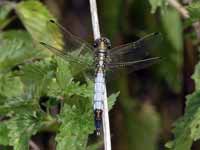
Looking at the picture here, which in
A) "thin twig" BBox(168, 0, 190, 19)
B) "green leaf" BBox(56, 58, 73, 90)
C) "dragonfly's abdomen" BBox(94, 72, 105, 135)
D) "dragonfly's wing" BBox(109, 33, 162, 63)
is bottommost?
"dragonfly's abdomen" BBox(94, 72, 105, 135)

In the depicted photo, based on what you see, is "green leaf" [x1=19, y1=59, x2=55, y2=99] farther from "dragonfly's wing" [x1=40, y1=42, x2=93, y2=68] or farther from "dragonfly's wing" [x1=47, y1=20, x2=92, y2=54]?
"dragonfly's wing" [x1=47, y1=20, x2=92, y2=54]

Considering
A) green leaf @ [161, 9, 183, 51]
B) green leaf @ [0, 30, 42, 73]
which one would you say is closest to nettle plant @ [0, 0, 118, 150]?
green leaf @ [0, 30, 42, 73]

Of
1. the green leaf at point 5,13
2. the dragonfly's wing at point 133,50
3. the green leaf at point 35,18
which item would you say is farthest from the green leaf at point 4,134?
the green leaf at point 5,13

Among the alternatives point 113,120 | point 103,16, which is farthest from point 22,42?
point 113,120

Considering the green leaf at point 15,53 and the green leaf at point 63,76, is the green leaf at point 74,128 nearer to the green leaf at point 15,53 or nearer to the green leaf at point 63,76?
the green leaf at point 63,76

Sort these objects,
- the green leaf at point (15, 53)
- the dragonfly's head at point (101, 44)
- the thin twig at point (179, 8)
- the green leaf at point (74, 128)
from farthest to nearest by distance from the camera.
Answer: the thin twig at point (179, 8), the green leaf at point (15, 53), the dragonfly's head at point (101, 44), the green leaf at point (74, 128)

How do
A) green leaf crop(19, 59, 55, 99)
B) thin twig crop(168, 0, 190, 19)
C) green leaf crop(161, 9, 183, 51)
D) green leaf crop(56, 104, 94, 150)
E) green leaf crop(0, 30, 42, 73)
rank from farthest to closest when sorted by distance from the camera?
green leaf crop(161, 9, 183, 51) → thin twig crop(168, 0, 190, 19) → green leaf crop(0, 30, 42, 73) → green leaf crop(19, 59, 55, 99) → green leaf crop(56, 104, 94, 150)

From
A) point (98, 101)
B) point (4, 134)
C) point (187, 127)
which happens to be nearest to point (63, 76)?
point (98, 101)

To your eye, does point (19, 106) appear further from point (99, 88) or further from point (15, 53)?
point (15, 53)

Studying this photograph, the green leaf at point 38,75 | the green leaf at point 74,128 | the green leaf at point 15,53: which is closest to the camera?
the green leaf at point 74,128

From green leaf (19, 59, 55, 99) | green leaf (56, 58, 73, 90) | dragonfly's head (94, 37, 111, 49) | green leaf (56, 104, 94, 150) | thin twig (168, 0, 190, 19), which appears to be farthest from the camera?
thin twig (168, 0, 190, 19)
